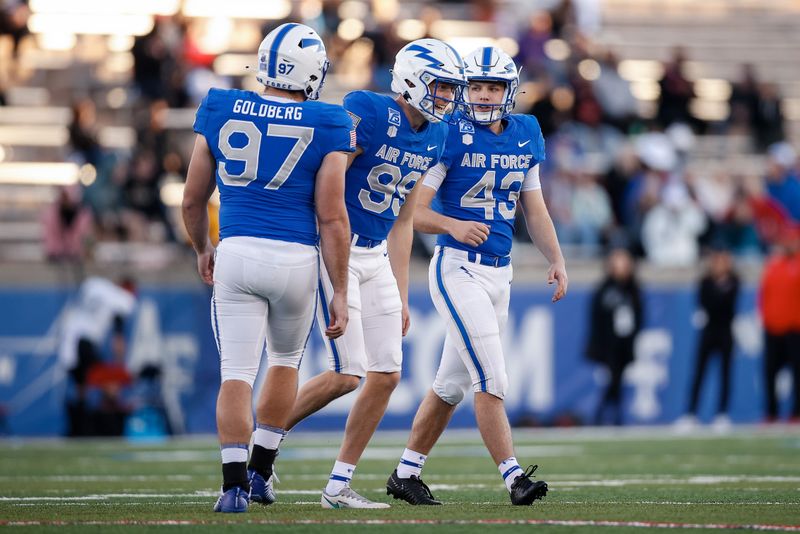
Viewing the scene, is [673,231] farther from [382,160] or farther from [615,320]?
[382,160]

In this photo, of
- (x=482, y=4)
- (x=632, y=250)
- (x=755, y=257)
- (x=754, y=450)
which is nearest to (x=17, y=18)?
(x=482, y=4)

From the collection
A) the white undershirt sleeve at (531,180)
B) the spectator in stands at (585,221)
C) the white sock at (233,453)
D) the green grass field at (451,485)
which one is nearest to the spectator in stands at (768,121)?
the spectator in stands at (585,221)

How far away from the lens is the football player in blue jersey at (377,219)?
6.88 meters

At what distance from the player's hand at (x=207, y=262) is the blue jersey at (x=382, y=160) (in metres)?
0.65

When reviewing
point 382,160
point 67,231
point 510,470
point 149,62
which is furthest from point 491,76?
point 149,62

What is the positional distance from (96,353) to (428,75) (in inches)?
342

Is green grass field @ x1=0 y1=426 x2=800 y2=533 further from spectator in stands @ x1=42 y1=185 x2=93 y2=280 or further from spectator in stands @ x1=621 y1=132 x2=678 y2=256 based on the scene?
spectator in stands @ x1=621 y1=132 x2=678 y2=256

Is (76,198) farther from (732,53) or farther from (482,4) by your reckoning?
(732,53)

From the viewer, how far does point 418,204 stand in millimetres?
7262

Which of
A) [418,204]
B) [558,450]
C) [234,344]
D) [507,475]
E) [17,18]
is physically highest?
[17,18]

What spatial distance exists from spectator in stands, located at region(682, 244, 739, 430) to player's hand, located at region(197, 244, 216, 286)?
9.97 meters

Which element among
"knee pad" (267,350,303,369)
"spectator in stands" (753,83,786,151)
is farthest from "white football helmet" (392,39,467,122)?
"spectator in stands" (753,83,786,151)

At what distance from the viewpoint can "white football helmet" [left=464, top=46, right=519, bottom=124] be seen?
723cm

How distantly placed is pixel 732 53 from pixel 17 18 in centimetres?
1108
